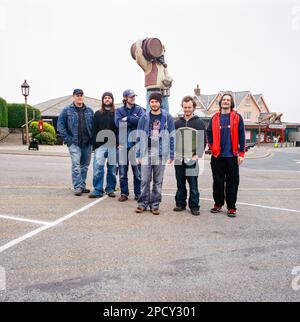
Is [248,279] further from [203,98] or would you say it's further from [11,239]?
[203,98]

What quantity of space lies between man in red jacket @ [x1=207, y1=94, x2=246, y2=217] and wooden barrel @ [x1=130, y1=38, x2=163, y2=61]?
9743mm

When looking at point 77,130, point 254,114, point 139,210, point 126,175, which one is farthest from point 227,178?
point 254,114

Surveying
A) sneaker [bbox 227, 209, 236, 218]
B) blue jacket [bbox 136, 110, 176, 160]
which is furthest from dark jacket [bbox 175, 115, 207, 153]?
sneaker [bbox 227, 209, 236, 218]

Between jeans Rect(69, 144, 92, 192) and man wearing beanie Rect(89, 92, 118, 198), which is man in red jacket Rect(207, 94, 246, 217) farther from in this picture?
jeans Rect(69, 144, 92, 192)

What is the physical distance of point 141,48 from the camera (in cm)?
1362

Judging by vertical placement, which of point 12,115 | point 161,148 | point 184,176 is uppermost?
point 12,115

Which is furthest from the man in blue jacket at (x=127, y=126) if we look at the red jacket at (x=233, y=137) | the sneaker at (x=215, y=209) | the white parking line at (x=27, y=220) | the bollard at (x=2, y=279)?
the bollard at (x=2, y=279)

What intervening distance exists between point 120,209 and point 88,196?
1155 millimetres

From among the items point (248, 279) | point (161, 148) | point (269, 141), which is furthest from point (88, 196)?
point (269, 141)

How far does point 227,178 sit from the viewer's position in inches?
184

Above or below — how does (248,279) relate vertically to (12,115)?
below

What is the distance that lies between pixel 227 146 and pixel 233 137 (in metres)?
0.17

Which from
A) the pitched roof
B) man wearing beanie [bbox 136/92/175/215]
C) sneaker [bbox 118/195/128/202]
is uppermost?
the pitched roof

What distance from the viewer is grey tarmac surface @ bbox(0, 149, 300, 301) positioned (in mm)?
2344
